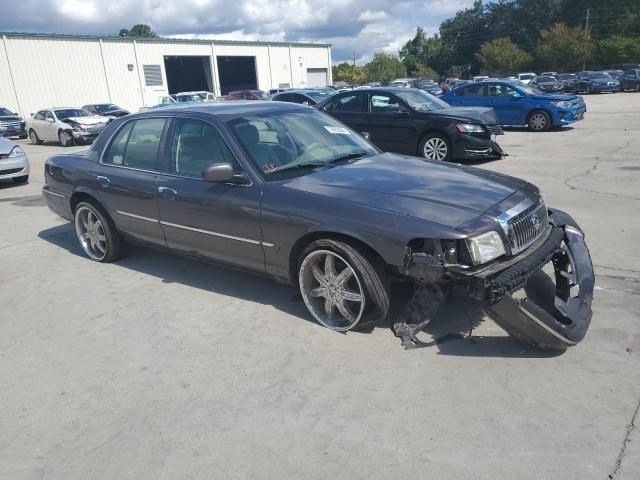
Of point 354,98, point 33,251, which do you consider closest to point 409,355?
point 33,251

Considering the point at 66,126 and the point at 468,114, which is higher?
the point at 468,114

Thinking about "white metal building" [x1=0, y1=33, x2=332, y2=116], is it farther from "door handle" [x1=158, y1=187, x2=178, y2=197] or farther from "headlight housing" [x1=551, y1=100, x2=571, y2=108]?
"door handle" [x1=158, y1=187, x2=178, y2=197]

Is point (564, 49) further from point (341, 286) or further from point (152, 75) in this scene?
point (341, 286)

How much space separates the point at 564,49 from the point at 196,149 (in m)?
62.7

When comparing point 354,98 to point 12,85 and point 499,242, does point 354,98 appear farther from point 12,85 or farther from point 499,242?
point 12,85

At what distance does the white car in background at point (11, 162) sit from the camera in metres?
10.7

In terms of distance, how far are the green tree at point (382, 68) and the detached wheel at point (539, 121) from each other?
5939 cm

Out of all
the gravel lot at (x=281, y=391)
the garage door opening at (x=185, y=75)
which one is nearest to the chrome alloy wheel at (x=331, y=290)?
the gravel lot at (x=281, y=391)

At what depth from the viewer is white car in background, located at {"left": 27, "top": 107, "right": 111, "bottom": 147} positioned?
2017 cm

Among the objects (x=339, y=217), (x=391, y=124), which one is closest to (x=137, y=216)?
(x=339, y=217)

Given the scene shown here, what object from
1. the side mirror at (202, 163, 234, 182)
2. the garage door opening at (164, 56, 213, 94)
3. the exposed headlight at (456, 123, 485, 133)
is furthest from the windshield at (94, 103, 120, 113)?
the garage door opening at (164, 56, 213, 94)

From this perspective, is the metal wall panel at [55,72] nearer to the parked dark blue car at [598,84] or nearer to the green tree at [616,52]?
the parked dark blue car at [598,84]

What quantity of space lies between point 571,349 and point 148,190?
3.70 metres

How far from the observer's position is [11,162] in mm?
10812
